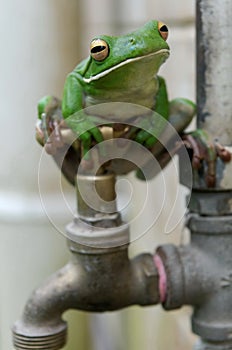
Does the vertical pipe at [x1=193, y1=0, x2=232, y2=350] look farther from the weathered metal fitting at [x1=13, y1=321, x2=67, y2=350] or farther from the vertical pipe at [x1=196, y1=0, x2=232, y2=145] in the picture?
the weathered metal fitting at [x1=13, y1=321, x2=67, y2=350]

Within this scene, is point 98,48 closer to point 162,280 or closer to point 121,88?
point 121,88

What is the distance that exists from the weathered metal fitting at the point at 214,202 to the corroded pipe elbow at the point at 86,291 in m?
0.06

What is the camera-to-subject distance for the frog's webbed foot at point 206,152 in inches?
20.5

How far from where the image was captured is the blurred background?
78 cm

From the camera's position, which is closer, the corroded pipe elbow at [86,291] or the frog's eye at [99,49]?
the frog's eye at [99,49]

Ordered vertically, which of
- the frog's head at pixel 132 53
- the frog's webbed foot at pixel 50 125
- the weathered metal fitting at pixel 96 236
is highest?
the frog's head at pixel 132 53

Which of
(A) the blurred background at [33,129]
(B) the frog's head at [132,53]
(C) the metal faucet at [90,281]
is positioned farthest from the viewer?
(A) the blurred background at [33,129]

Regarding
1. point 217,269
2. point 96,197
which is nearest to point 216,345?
point 217,269

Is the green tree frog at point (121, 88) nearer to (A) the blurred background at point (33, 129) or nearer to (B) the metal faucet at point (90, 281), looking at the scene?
(B) the metal faucet at point (90, 281)

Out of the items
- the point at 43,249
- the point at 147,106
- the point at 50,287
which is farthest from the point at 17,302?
the point at 147,106

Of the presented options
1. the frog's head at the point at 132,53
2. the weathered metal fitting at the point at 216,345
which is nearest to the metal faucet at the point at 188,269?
the weathered metal fitting at the point at 216,345

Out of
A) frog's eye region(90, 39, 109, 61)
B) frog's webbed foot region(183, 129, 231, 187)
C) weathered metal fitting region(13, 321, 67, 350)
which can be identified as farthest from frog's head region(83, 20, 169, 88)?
weathered metal fitting region(13, 321, 67, 350)

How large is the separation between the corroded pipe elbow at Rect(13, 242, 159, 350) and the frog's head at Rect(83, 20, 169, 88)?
153 millimetres

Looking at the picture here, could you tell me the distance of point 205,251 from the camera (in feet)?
1.81
